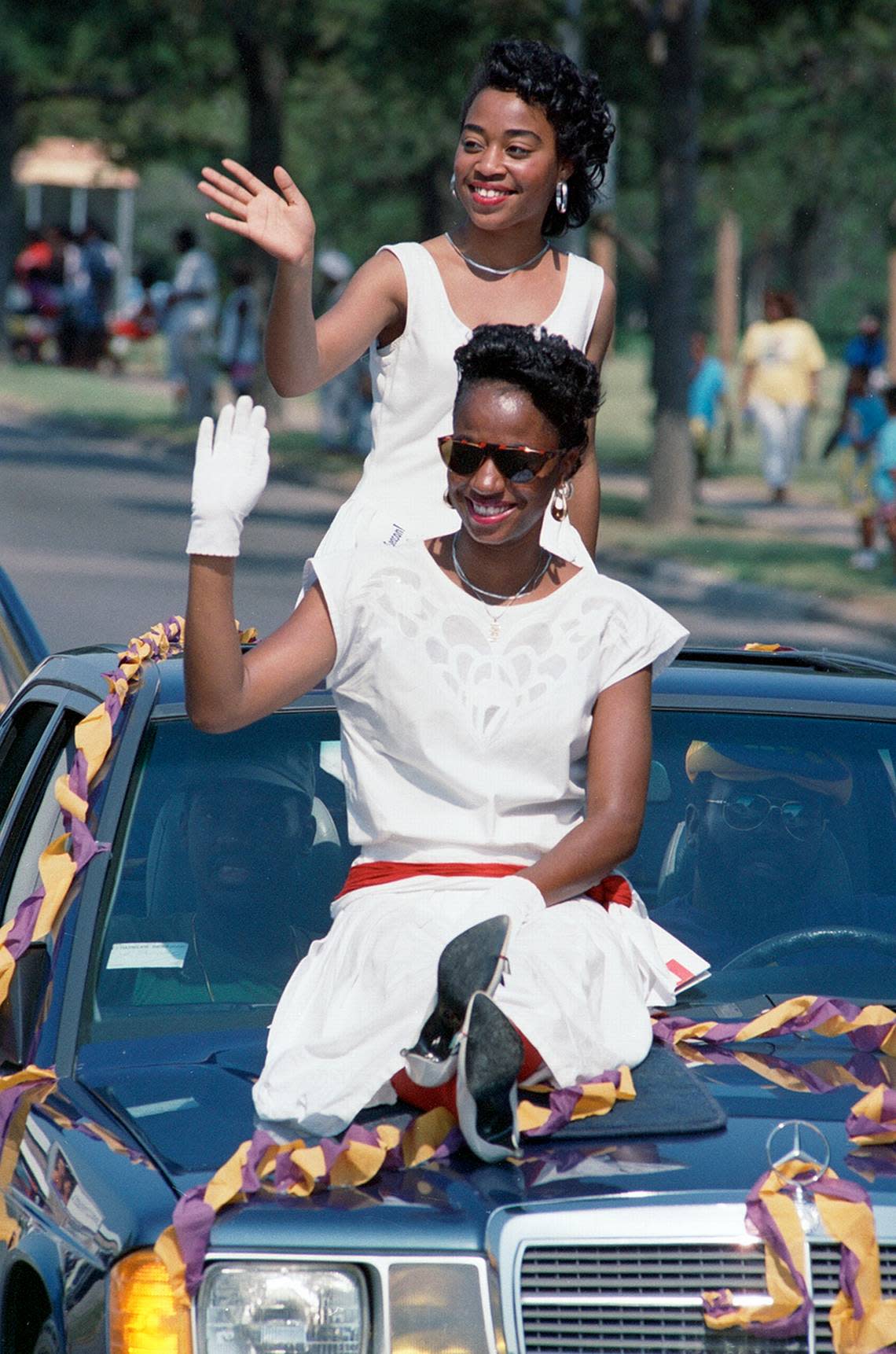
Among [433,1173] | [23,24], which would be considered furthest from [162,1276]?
[23,24]

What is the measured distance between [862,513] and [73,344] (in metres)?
31.6

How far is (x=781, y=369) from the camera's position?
23.5 metres

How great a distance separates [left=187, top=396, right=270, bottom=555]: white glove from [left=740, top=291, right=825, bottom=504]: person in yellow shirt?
20.2 m

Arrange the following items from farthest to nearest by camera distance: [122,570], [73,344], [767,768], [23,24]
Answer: [73,344]
[23,24]
[122,570]
[767,768]

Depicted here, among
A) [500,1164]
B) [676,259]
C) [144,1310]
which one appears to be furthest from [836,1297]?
[676,259]

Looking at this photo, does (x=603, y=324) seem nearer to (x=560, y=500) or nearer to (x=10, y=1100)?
(x=560, y=500)

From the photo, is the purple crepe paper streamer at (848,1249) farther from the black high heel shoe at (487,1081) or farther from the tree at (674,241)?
the tree at (674,241)

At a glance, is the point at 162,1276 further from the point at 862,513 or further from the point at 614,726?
the point at 862,513

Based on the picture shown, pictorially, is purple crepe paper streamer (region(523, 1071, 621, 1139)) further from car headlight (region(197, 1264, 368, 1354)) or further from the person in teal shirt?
the person in teal shirt

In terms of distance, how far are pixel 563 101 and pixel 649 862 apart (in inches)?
53.3

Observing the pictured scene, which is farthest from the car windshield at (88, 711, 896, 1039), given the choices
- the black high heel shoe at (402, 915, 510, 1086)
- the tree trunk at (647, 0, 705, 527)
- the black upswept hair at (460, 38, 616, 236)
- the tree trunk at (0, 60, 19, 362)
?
the tree trunk at (0, 60, 19, 362)

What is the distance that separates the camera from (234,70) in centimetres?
3284

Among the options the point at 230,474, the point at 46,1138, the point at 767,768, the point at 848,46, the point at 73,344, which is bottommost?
the point at 73,344

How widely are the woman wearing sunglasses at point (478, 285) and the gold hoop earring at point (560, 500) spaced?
0.85ft
